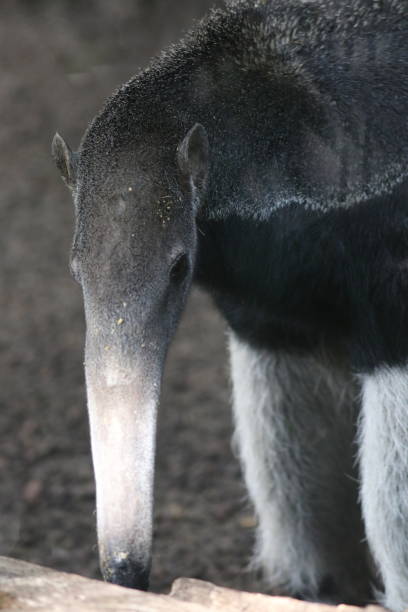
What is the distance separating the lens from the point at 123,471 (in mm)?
2416

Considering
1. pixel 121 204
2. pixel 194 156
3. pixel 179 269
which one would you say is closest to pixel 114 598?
pixel 179 269

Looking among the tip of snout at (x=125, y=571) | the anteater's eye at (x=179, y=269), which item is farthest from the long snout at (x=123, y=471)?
the anteater's eye at (x=179, y=269)

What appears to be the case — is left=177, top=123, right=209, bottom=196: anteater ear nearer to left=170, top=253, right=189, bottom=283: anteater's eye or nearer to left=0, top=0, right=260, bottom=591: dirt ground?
left=170, top=253, right=189, bottom=283: anteater's eye

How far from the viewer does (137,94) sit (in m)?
2.82

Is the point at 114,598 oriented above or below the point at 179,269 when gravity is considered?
below

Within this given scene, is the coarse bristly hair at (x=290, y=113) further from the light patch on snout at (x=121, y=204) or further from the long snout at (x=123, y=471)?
the long snout at (x=123, y=471)

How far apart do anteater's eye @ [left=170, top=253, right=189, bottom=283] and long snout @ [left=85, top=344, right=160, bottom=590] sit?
0.31 metres

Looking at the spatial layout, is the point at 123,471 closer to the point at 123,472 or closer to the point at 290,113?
the point at 123,472

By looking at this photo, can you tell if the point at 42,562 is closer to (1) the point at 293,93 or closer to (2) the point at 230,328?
(2) the point at 230,328

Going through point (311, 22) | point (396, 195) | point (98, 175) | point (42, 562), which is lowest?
point (42, 562)

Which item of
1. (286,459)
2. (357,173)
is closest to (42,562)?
(286,459)

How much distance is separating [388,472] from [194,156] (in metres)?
1.28

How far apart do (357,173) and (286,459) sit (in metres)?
1.53

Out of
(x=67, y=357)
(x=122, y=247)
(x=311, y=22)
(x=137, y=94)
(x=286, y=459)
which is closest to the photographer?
(x=122, y=247)
